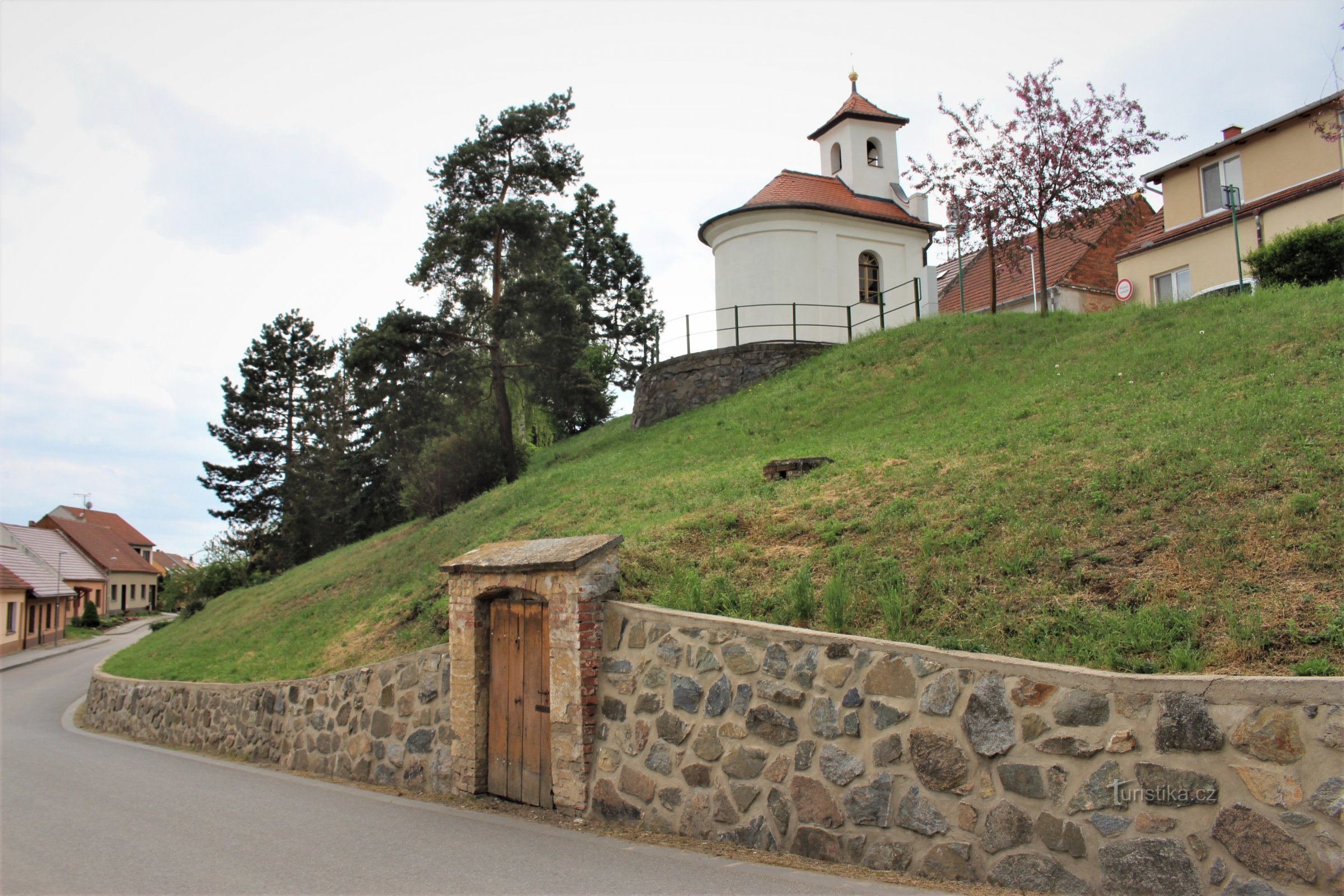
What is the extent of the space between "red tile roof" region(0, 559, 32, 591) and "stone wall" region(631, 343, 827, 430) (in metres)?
29.7

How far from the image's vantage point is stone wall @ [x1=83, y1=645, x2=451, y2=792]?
9.52 m

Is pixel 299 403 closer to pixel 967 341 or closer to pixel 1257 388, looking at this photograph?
pixel 967 341

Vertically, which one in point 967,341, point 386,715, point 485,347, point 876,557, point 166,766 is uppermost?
point 485,347

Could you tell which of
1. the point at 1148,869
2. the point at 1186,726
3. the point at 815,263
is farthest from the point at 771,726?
the point at 815,263

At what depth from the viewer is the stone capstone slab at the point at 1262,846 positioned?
4.40 m

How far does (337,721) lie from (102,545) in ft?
239

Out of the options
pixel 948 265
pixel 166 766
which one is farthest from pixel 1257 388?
pixel 948 265

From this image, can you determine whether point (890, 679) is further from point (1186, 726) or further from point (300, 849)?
point (300, 849)

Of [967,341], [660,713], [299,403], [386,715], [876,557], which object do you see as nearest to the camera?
[660,713]

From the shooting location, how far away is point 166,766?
12469 millimetres

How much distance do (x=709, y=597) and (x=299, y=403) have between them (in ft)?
165

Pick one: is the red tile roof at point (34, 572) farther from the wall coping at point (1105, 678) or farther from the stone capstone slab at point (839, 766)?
the stone capstone slab at point (839, 766)

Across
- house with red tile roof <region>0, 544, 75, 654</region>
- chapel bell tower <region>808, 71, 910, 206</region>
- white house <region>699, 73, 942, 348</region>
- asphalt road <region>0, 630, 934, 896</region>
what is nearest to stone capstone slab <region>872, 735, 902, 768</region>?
asphalt road <region>0, 630, 934, 896</region>

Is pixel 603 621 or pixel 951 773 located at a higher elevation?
pixel 603 621
